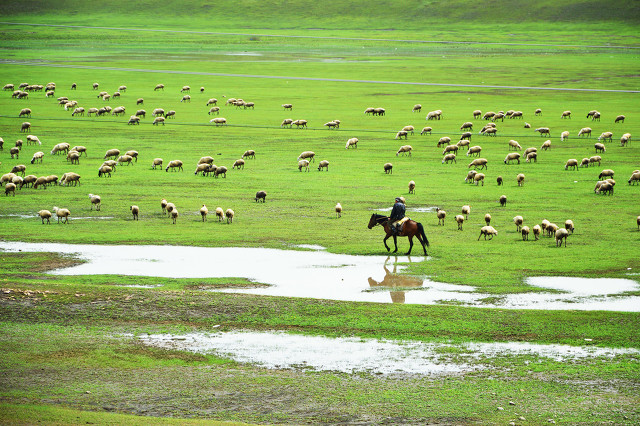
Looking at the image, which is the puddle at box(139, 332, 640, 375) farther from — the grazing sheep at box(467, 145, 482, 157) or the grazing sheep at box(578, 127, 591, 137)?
the grazing sheep at box(578, 127, 591, 137)

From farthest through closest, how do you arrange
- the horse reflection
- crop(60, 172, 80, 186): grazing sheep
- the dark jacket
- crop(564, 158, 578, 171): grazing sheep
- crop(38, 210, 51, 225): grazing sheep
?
crop(564, 158, 578, 171): grazing sheep
crop(60, 172, 80, 186): grazing sheep
crop(38, 210, 51, 225): grazing sheep
the dark jacket
the horse reflection

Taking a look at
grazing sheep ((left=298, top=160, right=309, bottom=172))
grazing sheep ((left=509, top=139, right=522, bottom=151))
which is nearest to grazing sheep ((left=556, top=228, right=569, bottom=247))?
grazing sheep ((left=298, top=160, right=309, bottom=172))

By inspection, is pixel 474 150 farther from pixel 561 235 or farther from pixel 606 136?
pixel 561 235

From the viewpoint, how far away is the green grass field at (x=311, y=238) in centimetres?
1576

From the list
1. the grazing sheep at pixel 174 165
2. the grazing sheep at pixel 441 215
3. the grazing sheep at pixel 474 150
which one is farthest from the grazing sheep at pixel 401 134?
the grazing sheep at pixel 441 215

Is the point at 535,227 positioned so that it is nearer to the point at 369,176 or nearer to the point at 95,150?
the point at 369,176

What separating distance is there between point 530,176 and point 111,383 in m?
34.2

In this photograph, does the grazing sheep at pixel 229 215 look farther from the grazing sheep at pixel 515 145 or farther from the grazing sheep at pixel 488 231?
the grazing sheep at pixel 515 145

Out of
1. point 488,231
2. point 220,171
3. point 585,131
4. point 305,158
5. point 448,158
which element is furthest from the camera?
point 585,131

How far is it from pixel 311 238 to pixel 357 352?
13302 millimetres

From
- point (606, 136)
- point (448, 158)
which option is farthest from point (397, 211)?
point (606, 136)

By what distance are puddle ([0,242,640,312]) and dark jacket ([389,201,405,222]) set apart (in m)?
1.42

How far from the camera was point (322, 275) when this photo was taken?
85.6 ft

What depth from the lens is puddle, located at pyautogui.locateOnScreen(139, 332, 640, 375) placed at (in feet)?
57.8
